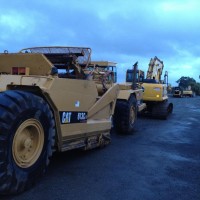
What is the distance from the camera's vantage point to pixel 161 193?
16.2 ft

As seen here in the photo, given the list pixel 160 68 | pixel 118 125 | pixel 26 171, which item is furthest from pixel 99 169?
pixel 160 68

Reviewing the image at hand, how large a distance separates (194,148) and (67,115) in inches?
158

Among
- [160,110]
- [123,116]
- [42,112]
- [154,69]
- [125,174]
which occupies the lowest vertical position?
[125,174]

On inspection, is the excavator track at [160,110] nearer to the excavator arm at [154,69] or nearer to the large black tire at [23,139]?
the excavator arm at [154,69]

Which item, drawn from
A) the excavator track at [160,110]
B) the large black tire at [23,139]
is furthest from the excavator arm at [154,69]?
the large black tire at [23,139]

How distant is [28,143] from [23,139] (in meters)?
0.09

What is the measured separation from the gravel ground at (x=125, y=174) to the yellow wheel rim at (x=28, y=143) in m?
0.40

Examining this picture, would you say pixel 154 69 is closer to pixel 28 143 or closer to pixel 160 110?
pixel 160 110

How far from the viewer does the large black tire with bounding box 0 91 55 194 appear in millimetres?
4328

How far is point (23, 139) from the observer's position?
4770mm

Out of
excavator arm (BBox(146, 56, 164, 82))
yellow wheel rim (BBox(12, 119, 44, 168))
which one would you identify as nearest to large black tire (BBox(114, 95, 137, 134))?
yellow wheel rim (BBox(12, 119, 44, 168))

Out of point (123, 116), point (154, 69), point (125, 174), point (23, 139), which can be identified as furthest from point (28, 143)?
point (154, 69)

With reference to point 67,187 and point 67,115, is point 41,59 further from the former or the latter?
point 67,187

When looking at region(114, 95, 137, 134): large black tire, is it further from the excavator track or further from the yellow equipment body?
the excavator track
